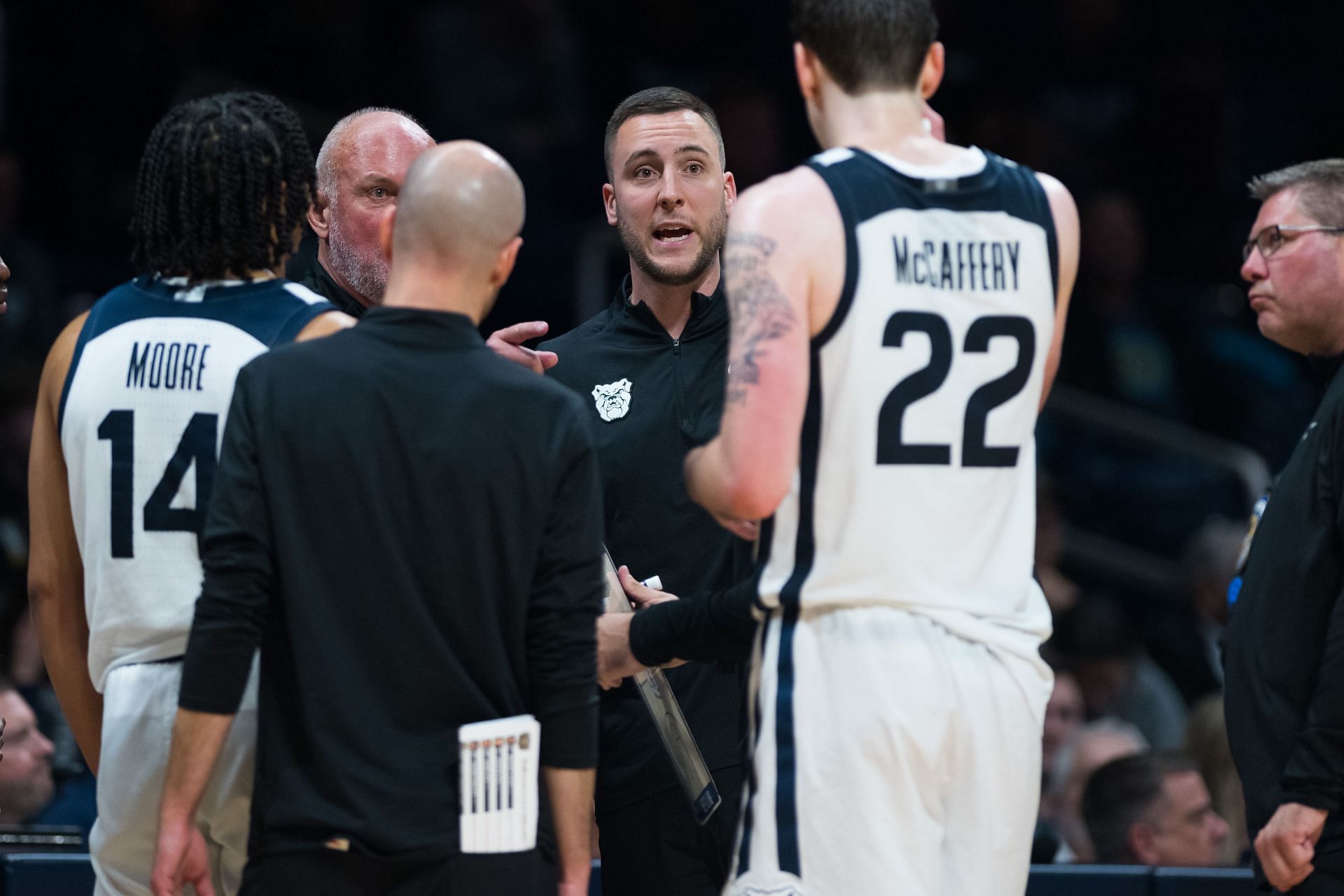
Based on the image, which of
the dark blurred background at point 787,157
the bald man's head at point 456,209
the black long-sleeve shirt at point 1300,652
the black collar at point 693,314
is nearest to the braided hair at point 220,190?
the bald man's head at point 456,209

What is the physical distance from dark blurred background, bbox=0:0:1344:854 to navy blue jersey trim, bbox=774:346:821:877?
4759 millimetres

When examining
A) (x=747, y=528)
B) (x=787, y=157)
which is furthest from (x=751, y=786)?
(x=787, y=157)

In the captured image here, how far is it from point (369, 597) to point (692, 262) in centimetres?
163

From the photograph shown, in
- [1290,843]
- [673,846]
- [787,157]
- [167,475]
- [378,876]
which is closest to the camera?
[378,876]

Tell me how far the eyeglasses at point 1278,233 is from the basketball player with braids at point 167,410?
7.45 ft

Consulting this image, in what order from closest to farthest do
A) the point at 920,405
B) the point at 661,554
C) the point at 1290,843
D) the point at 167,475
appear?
the point at 920,405 < the point at 167,475 < the point at 1290,843 < the point at 661,554

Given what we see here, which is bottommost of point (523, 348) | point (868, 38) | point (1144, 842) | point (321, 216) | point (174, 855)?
point (1144, 842)

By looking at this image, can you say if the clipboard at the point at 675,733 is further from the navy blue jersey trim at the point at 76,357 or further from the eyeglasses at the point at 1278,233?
the eyeglasses at the point at 1278,233

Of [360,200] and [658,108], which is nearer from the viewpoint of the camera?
[658,108]

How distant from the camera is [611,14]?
396 inches

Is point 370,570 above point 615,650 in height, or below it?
above

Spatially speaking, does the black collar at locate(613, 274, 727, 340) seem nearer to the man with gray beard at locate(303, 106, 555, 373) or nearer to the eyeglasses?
the man with gray beard at locate(303, 106, 555, 373)

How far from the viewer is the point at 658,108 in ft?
14.1

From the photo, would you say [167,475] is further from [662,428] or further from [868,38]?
[868,38]
